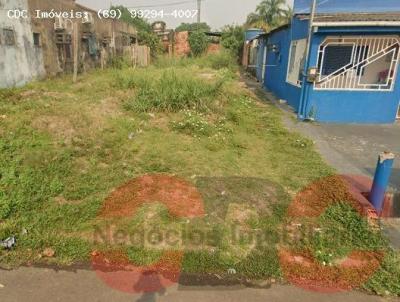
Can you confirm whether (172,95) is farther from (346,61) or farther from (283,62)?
(346,61)

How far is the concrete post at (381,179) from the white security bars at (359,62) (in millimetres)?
4380

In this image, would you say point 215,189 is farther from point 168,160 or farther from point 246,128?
point 246,128

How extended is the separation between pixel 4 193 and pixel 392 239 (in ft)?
15.4

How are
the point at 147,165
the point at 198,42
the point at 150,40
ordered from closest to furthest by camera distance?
the point at 147,165 < the point at 150,40 < the point at 198,42

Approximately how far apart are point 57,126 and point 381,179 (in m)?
5.54

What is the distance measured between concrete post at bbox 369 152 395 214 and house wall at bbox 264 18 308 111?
17.2 ft

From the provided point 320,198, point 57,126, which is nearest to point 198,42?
point 57,126

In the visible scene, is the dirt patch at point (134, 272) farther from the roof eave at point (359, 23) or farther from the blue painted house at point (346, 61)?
the roof eave at point (359, 23)

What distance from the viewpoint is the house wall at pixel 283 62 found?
9039mm

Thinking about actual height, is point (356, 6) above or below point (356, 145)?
above

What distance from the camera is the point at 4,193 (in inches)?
154

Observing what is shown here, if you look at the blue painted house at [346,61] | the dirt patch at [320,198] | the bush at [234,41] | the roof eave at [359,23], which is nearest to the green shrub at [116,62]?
the blue painted house at [346,61]

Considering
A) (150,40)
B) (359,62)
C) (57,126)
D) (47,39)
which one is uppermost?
(150,40)

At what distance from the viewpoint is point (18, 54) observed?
9.67 meters
